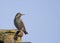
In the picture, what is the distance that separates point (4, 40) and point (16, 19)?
1.81m

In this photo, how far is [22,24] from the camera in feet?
140

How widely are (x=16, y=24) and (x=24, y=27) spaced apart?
50 centimetres

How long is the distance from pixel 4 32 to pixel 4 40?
476 millimetres

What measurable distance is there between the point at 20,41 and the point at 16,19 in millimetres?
1674

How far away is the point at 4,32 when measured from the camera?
4388 centimetres

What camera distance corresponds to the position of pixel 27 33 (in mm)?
42281

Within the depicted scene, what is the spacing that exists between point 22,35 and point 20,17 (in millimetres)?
1099

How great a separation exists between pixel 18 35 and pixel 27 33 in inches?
53.8

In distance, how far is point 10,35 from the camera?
144 feet

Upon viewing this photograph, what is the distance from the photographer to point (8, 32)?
43875mm

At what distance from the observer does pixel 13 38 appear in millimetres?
43906

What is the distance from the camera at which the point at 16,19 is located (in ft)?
140

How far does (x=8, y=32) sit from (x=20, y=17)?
1.54m

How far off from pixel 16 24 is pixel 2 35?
1.56m
